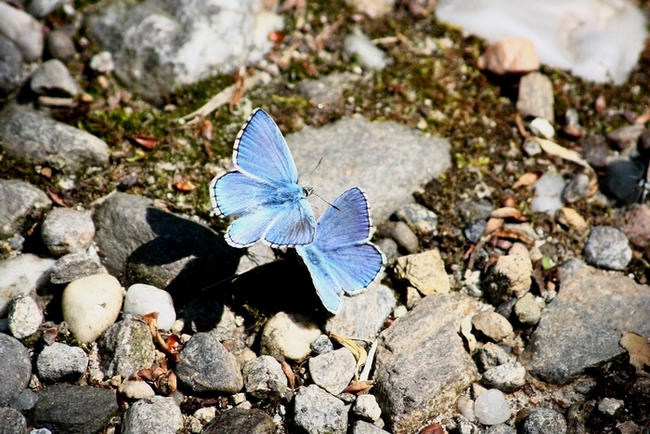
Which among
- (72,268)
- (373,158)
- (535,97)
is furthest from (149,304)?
(535,97)

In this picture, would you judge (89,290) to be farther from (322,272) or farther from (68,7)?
(68,7)

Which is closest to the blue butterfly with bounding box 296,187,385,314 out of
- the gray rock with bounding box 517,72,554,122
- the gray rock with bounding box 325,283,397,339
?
the gray rock with bounding box 325,283,397,339

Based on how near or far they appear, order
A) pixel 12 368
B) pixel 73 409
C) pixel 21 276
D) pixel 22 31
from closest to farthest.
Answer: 1. pixel 73 409
2. pixel 12 368
3. pixel 21 276
4. pixel 22 31

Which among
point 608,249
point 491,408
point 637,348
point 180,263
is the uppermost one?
point 608,249

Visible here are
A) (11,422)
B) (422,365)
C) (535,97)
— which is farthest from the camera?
(535,97)

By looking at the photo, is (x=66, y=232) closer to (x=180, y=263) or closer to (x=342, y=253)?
(x=180, y=263)

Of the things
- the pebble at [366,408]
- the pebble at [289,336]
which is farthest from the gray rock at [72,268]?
the pebble at [366,408]

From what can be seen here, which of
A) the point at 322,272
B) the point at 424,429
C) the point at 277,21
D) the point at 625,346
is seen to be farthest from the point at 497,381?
the point at 277,21

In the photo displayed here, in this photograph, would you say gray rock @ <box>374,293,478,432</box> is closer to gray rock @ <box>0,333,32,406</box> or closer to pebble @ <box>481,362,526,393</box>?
pebble @ <box>481,362,526,393</box>
